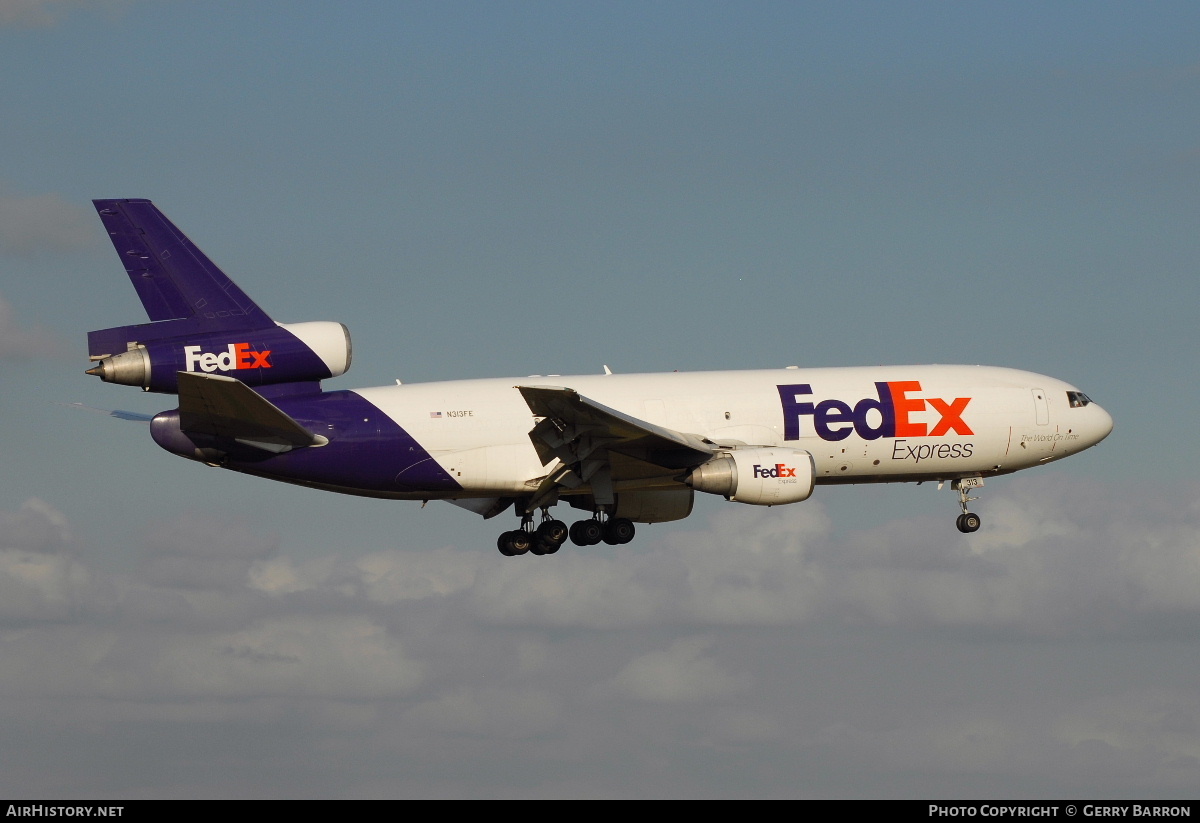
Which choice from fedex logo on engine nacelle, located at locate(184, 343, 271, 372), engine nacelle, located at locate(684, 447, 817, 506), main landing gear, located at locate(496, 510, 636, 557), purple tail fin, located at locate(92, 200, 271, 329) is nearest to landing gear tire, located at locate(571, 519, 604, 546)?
main landing gear, located at locate(496, 510, 636, 557)

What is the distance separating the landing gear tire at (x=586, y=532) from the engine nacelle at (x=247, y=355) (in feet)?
31.1

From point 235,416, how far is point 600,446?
1075 cm

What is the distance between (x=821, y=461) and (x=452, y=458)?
11674 mm

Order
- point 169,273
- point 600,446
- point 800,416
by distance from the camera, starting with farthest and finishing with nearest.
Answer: point 800,416 < point 600,446 < point 169,273

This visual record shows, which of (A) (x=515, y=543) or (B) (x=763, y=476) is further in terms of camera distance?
(A) (x=515, y=543)

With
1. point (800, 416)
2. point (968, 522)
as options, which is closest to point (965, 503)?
point (968, 522)

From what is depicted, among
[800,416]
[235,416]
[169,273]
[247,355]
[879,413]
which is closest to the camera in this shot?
[235,416]

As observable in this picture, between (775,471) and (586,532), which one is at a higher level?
(775,471)

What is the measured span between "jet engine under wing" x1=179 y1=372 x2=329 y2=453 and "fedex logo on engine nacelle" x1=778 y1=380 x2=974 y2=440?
1464cm

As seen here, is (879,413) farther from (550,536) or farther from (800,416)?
(550,536)

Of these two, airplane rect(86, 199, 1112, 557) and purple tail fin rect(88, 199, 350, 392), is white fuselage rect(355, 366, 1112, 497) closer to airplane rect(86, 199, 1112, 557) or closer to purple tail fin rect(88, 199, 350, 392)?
airplane rect(86, 199, 1112, 557)

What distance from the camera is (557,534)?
5069 cm

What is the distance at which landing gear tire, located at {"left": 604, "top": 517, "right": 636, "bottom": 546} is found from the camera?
50.2 meters

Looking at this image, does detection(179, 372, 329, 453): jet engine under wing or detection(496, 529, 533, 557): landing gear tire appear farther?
detection(496, 529, 533, 557): landing gear tire
